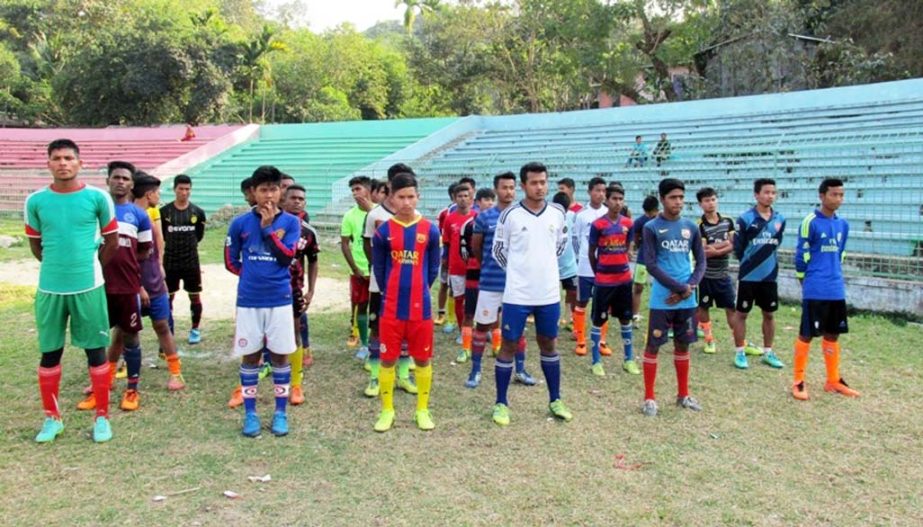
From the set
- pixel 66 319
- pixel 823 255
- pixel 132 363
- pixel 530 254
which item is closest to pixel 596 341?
pixel 530 254

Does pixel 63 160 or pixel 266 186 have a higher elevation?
pixel 63 160

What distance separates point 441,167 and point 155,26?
75.2 feet

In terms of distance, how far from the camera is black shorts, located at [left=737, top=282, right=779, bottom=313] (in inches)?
255

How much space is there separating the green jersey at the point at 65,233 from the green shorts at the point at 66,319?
0.18ft

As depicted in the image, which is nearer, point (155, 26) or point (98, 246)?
point (98, 246)

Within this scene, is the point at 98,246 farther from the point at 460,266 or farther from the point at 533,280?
the point at 460,266

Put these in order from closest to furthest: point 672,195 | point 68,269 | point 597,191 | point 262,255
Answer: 1. point 68,269
2. point 262,255
3. point 672,195
4. point 597,191

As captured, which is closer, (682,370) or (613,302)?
(682,370)

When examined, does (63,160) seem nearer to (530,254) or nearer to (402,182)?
(402,182)

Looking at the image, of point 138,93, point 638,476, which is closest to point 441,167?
→ point 638,476

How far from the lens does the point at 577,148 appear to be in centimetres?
1838

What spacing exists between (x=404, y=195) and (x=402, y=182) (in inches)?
3.8

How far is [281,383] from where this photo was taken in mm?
4789

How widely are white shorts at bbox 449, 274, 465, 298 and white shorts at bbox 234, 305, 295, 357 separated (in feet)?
8.71
